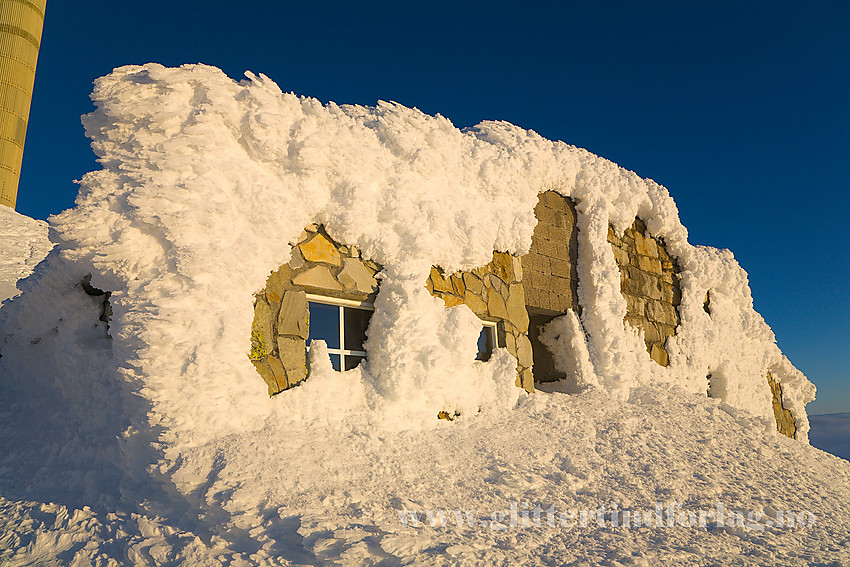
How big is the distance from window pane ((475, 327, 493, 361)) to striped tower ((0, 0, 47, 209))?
50.2 ft

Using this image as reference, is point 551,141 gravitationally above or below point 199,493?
above

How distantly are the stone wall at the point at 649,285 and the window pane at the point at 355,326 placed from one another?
3420 millimetres

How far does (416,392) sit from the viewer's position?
406cm

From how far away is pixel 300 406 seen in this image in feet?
11.6

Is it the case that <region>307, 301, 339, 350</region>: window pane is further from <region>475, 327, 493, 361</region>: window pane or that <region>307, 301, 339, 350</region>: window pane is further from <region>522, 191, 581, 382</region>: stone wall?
<region>522, 191, 581, 382</region>: stone wall

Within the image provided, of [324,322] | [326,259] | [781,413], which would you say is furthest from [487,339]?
[781,413]

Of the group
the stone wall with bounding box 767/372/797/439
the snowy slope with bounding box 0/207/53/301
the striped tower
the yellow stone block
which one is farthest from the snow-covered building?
the striped tower

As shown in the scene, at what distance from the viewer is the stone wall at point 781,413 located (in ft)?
27.9

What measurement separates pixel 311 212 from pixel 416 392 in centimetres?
152

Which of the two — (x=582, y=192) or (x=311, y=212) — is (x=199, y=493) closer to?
(x=311, y=212)

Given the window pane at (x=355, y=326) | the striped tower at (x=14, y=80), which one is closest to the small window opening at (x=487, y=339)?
the window pane at (x=355, y=326)

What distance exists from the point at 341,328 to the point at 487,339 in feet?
5.11

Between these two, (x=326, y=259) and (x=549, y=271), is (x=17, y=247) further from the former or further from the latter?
(x=549, y=271)

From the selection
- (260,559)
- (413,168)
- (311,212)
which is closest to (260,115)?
(311,212)
